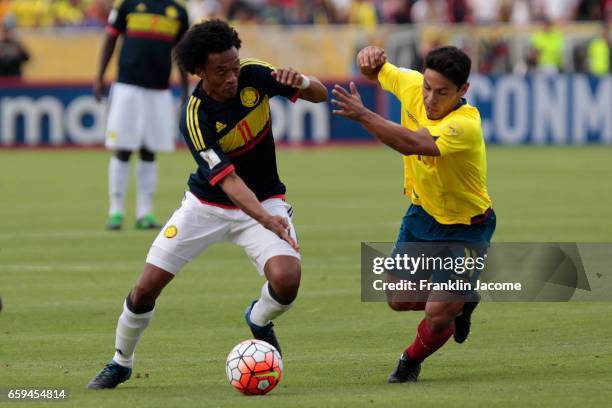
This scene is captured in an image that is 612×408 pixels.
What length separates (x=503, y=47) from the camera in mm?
31438

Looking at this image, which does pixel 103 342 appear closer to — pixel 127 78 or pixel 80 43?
pixel 127 78

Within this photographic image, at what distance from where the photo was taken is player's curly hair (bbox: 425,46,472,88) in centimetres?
795

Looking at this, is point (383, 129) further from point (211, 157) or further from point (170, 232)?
point (170, 232)

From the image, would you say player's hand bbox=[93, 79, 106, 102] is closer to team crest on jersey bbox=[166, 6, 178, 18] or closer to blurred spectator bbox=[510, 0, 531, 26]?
team crest on jersey bbox=[166, 6, 178, 18]

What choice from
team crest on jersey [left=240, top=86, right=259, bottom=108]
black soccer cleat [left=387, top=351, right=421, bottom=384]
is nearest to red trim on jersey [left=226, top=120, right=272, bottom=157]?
team crest on jersey [left=240, top=86, right=259, bottom=108]

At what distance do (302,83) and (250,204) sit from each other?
0.81m

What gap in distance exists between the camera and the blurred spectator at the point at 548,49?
31.2 metres

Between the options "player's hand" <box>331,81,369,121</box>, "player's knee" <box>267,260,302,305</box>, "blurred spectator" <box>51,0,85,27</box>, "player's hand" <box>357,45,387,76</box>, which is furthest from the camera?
"blurred spectator" <box>51,0,85,27</box>

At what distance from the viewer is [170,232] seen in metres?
8.09

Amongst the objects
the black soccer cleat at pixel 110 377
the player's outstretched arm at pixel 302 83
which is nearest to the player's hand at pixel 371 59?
the player's outstretched arm at pixel 302 83

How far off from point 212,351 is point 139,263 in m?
4.01

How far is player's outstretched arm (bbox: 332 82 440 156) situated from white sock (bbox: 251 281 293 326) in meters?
1.27

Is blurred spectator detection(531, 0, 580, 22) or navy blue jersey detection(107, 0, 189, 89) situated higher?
navy blue jersey detection(107, 0, 189, 89)

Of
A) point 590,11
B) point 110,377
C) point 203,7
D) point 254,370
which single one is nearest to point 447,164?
point 254,370
